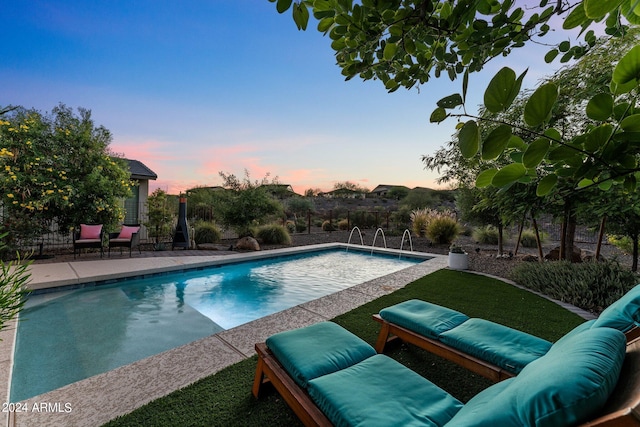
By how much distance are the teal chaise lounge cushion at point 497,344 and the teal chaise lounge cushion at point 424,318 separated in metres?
0.09

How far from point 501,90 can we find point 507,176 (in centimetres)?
21

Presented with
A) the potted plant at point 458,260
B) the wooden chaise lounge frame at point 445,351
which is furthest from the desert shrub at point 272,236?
the wooden chaise lounge frame at point 445,351

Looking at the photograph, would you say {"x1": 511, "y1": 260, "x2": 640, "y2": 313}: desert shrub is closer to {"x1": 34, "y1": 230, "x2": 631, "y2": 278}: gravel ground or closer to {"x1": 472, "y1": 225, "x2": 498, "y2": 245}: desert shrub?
{"x1": 34, "y1": 230, "x2": 631, "y2": 278}: gravel ground

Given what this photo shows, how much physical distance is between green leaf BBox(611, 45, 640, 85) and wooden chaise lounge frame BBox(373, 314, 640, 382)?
2056 mm

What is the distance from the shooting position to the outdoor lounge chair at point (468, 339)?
1.97 metres

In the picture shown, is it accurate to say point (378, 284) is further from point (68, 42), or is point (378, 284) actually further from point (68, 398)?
point (68, 42)

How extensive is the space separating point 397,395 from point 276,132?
10.6 meters

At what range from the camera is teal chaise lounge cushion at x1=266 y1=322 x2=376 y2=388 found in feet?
6.06

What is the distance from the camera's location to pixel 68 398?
2174mm

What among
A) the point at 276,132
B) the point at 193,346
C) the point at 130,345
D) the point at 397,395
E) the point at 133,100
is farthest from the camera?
the point at 276,132

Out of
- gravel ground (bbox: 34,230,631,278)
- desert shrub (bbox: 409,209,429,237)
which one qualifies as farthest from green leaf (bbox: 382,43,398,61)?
desert shrub (bbox: 409,209,429,237)

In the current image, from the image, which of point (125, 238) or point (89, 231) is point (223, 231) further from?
point (89, 231)

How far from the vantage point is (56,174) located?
26.4ft

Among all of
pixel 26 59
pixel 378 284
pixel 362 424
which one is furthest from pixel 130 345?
pixel 26 59
